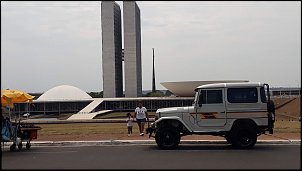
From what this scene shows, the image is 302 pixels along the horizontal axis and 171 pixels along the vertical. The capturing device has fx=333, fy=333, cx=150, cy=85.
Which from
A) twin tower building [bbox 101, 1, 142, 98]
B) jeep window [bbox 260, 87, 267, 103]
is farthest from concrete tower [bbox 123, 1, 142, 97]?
jeep window [bbox 260, 87, 267, 103]

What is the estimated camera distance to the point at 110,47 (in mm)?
102875

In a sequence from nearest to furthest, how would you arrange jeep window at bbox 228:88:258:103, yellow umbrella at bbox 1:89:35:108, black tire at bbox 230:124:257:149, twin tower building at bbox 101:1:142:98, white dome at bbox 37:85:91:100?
1. black tire at bbox 230:124:257:149
2. jeep window at bbox 228:88:258:103
3. yellow umbrella at bbox 1:89:35:108
4. white dome at bbox 37:85:91:100
5. twin tower building at bbox 101:1:142:98

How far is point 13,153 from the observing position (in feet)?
42.7

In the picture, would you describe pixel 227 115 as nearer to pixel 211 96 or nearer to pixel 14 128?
pixel 211 96

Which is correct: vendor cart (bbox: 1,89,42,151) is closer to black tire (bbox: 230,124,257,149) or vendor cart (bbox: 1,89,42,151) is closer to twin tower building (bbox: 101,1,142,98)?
black tire (bbox: 230,124,257,149)

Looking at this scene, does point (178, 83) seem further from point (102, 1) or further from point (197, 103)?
point (197, 103)

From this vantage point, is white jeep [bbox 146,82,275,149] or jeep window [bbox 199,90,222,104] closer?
white jeep [bbox 146,82,275,149]


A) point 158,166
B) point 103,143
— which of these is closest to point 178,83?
point 103,143

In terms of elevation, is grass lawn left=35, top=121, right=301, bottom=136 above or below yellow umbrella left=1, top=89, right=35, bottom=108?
below

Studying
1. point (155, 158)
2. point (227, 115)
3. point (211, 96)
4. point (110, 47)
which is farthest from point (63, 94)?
point (155, 158)

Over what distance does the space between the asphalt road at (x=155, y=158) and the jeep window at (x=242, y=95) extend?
6.05 feet

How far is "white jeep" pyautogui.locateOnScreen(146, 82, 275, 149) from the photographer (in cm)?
1261

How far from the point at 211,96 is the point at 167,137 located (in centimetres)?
233

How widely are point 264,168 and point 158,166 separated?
2837 mm
